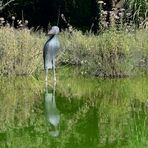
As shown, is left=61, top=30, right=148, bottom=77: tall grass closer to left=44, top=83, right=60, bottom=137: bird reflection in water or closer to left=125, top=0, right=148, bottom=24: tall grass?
left=44, top=83, right=60, bottom=137: bird reflection in water

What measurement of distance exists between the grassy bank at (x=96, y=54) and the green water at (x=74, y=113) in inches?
15.8

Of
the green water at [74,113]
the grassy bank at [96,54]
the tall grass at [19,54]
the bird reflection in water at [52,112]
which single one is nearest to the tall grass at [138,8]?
the grassy bank at [96,54]

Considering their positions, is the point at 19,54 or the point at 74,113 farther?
the point at 19,54

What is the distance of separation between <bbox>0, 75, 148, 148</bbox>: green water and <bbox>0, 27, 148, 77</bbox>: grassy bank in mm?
401

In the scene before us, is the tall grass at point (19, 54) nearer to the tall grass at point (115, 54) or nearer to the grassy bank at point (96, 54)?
the grassy bank at point (96, 54)

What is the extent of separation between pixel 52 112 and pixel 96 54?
3.64 m

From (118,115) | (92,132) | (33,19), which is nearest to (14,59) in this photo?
(118,115)

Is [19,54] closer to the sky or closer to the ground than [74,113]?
closer to the ground

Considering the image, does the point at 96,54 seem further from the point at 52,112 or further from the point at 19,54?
the point at 52,112

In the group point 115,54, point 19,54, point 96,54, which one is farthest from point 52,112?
point 96,54

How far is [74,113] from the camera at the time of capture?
830 cm

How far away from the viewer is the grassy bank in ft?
37.6

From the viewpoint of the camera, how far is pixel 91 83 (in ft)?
35.3

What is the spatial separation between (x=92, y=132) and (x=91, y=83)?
3621 millimetres
